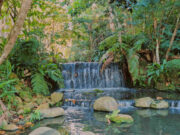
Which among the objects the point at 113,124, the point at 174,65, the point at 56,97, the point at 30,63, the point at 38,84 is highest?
the point at 30,63

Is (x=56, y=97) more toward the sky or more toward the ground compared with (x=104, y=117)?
more toward the sky

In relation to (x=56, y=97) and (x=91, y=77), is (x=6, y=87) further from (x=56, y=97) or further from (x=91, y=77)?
(x=91, y=77)

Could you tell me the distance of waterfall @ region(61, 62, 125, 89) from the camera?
9.34m

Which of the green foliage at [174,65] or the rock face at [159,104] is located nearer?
the rock face at [159,104]

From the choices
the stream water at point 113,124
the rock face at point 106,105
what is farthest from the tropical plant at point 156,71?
the rock face at point 106,105

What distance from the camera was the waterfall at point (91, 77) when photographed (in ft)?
30.7

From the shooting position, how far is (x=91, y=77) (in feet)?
31.1

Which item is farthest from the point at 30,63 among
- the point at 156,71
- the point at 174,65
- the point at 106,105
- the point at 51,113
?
the point at 174,65

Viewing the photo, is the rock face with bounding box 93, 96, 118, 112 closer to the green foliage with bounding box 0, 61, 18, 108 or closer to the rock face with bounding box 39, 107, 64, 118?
the rock face with bounding box 39, 107, 64, 118

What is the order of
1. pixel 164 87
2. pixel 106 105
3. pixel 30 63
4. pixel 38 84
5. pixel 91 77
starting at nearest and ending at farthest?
pixel 106 105
pixel 38 84
pixel 30 63
pixel 164 87
pixel 91 77

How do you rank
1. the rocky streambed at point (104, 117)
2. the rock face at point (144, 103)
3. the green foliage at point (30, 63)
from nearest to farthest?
the rocky streambed at point (104, 117) < the rock face at point (144, 103) < the green foliage at point (30, 63)

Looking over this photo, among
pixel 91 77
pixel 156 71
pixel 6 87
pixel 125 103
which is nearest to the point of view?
pixel 6 87

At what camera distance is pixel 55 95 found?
684 cm

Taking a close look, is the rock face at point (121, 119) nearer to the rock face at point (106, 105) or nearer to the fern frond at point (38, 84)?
the rock face at point (106, 105)
